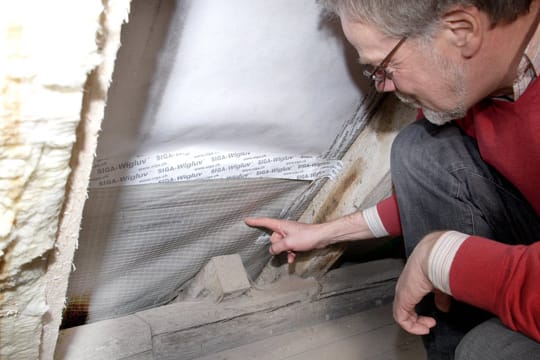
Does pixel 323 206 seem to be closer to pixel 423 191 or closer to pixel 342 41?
pixel 423 191

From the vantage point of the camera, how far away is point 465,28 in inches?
38.7

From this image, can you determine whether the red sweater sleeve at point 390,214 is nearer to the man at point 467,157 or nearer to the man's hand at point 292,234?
the man at point 467,157

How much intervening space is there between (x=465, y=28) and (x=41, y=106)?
0.78 m

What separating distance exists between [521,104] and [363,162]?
540 millimetres

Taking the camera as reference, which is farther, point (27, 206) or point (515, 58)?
point (515, 58)

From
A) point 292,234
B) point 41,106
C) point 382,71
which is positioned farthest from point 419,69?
point 41,106

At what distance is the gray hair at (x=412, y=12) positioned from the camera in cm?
95

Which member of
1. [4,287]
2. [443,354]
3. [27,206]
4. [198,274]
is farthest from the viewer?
[198,274]

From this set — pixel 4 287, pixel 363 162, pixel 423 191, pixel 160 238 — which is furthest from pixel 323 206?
pixel 4 287

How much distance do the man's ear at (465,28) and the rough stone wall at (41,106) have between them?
631mm

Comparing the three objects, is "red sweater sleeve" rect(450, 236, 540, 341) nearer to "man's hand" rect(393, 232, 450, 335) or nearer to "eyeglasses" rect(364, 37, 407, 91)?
"man's hand" rect(393, 232, 450, 335)

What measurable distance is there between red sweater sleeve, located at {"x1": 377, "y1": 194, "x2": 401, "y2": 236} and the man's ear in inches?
21.6

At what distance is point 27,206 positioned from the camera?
0.71 m

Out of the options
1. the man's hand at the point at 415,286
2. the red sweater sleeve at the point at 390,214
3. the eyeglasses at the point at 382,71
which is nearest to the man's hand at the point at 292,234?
the red sweater sleeve at the point at 390,214
